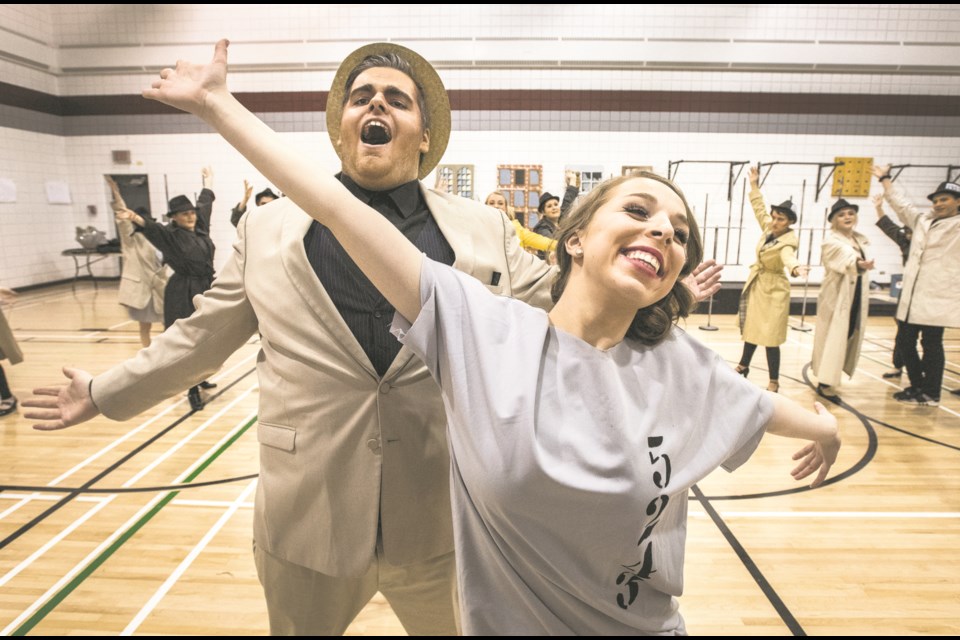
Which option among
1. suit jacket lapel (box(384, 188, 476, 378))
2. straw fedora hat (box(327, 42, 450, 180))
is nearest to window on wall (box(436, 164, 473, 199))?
straw fedora hat (box(327, 42, 450, 180))

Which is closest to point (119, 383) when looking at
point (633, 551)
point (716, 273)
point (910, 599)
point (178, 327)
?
point (178, 327)

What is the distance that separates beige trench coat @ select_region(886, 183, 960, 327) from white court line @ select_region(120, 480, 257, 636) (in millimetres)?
6115

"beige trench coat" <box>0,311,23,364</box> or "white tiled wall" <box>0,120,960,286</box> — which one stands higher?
"white tiled wall" <box>0,120,960,286</box>

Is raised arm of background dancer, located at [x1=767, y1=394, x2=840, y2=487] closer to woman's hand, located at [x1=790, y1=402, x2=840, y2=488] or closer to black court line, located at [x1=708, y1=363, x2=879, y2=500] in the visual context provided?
woman's hand, located at [x1=790, y1=402, x2=840, y2=488]

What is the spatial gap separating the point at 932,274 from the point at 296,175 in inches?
249

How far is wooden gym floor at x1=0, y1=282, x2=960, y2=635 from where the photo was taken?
96.0 inches

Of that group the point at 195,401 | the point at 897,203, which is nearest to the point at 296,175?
the point at 195,401

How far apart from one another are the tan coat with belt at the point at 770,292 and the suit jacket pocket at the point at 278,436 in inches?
205

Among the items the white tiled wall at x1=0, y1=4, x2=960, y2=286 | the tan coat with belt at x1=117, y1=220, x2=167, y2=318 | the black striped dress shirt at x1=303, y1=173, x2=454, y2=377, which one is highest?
the white tiled wall at x1=0, y1=4, x2=960, y2=286

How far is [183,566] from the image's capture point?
2.75m

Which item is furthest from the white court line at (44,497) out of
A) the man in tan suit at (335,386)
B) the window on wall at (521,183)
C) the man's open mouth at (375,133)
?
the window on wall at (521,183)

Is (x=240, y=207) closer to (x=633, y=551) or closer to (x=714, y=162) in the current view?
(x=633, y=551)

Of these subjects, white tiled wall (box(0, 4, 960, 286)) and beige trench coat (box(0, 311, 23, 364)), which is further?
white tiled wall (box(0, 4, 960, 286))

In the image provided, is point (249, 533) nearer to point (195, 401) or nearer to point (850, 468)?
point (195, 401)
